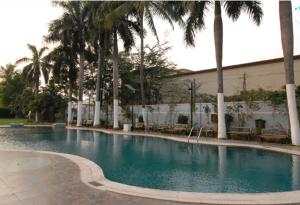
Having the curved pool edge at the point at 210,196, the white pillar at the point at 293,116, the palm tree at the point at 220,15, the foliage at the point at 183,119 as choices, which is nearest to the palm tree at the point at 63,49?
the foliage at the point at 183,119

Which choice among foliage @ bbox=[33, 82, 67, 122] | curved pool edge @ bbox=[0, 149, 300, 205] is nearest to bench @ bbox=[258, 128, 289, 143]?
curved pool edge @ bbox=[0, 149, 300, 205]

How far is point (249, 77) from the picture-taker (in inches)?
943

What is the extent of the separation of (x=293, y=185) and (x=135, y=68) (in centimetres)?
2911

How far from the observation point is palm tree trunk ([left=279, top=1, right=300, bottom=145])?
14406 millimetres

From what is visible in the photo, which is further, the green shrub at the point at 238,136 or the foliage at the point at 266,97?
the green shrub at the point at 238,136

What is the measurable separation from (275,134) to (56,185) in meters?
13.7

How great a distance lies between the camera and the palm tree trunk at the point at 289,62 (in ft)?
47.3

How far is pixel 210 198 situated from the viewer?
5.96m

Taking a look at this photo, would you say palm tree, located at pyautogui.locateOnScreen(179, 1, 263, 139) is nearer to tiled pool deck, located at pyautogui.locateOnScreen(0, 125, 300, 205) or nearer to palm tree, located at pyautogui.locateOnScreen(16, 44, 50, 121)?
tiled pool deck, located at pyautogui.locateOnScreen(0, 125, 300, 205)

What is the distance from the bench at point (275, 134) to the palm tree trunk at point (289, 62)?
82 cm

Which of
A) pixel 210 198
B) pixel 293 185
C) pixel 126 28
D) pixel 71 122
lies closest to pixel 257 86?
pixel 126 28

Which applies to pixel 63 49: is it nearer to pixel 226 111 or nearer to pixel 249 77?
pixel 249 77

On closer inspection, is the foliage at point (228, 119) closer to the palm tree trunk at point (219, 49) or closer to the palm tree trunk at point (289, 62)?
Result: the palm tree trunk at point (219, 49)

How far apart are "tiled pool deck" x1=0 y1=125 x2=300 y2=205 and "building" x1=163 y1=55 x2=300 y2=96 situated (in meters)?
17.2
